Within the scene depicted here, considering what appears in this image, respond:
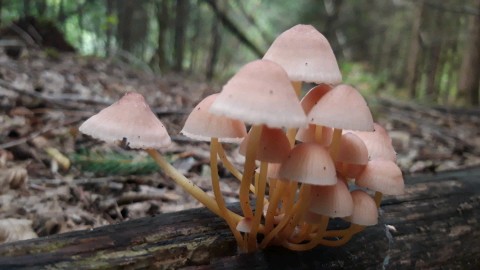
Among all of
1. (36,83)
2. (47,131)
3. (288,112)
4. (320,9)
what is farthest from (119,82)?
(320,9)

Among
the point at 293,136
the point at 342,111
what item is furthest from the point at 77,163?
the point at 342,111

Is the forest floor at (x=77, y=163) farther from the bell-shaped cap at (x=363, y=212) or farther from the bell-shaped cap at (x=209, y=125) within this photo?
the bell-shaped cap at (x=363, y=212)

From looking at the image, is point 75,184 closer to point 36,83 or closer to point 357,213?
point 357,213

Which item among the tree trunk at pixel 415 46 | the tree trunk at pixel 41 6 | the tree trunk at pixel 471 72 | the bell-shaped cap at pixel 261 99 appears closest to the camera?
the bell-shaped cap at pixel 261 99

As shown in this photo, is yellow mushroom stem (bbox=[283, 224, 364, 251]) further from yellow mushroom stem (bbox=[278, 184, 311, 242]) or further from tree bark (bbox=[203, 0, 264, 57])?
tree bark (bbox=[203, 0, 264, 57])

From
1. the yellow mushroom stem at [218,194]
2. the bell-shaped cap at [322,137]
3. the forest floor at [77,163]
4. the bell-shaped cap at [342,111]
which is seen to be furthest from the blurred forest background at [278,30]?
the bell-shaped cap at [342,111]

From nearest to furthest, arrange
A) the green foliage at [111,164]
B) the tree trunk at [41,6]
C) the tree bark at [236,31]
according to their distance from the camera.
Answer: the green foliage at [111,164] → the tree bark at [236,31] → the tree trunk at [41,6]

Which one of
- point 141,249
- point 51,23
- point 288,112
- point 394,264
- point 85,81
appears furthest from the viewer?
point 51,23

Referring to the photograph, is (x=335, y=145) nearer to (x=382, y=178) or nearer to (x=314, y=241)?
(x=382, y=178)
